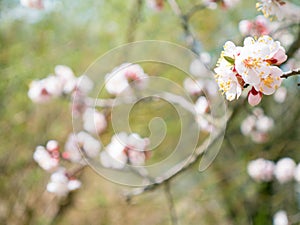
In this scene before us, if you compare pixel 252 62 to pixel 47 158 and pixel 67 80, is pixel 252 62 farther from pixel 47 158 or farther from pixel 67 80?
pixel 67 80

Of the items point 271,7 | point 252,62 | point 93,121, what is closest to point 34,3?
point 93,121

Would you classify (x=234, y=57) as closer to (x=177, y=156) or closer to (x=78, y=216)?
(x=177, y=156)

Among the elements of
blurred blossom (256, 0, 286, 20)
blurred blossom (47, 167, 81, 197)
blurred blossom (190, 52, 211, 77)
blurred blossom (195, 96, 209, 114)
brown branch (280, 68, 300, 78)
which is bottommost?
blurred blossom (47, 167, 81, 197)

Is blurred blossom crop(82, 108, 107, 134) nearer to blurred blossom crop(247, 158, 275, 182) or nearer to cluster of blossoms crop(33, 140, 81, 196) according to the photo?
cluster of blossoms crop(33, 140, 81, 196)

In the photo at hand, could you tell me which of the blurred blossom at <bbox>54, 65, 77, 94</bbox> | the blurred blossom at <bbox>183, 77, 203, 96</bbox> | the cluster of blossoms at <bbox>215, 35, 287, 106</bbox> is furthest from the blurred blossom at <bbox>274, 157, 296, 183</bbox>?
the cluster of blossoms at <bbox>215, 35, 287, 106</bbox>

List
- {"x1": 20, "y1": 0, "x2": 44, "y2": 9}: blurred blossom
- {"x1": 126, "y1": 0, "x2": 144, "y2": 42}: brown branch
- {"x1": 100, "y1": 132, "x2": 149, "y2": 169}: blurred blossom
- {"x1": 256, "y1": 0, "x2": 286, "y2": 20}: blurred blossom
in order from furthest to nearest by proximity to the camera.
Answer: {"x1": 126, "y1": 0, "x2": 144, "y2": 42}: brown branch
{"x1": 20, "y1": 0, "x2": 44, "y2": 9}: blurred blossom
{"x1": 100, "y1": 132, "x2": 149, "y2": 169}: blurred blossom
{"x1": 256, "y1": 0, "x2": 286, "y2": 20}: blurred blossom

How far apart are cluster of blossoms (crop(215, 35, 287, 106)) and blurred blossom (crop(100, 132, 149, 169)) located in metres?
1.05

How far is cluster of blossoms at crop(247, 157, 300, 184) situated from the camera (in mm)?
2783

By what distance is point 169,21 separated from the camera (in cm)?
377

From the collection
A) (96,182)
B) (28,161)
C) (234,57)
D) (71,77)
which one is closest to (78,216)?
(96,182)

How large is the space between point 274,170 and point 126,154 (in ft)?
4.00

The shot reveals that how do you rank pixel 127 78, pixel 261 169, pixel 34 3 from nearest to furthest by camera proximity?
pixel 127 78 < pixel 34 3 < pixel 261 169

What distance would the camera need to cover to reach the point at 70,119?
143 inches

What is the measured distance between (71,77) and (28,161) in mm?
1368
